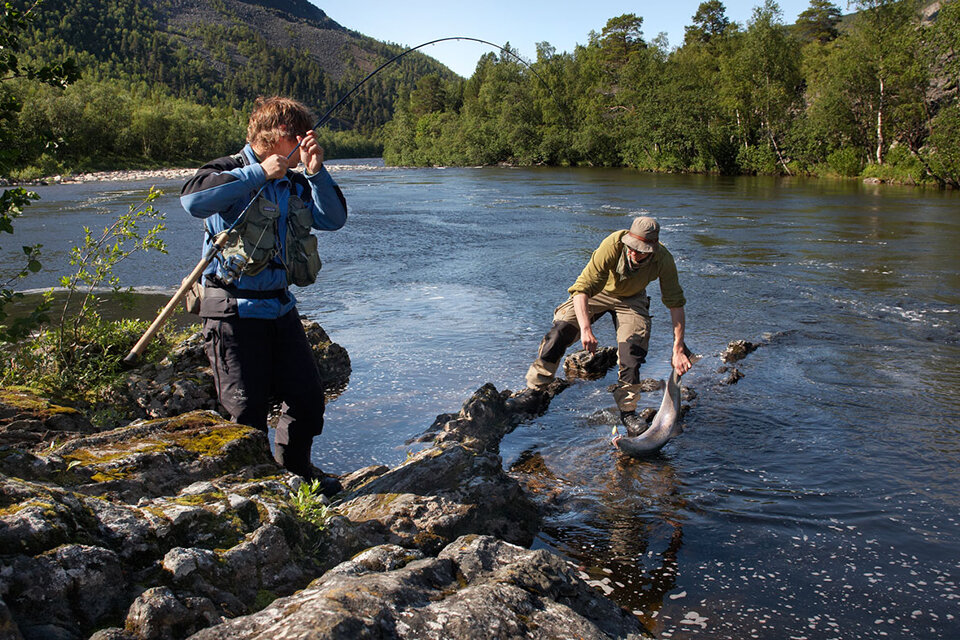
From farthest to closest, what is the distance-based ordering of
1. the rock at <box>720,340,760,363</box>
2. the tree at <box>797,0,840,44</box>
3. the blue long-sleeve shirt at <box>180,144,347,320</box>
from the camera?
the tree at <box>797,0,840,44</box> < the rock at <box>720,340,760,363</box> < the blue long-sleeve shirt at <box>180,144,347,320</box>

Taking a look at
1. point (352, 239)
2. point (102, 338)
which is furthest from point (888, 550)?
point (352, 239)

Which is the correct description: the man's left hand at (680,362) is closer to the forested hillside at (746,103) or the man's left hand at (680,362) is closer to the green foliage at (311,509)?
the green foliage at (311,509)

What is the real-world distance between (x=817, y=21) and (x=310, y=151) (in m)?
101

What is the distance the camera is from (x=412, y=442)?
616 centimetres

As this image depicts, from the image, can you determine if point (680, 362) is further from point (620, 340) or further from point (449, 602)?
point (449, 602)

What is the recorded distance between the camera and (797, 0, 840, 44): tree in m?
85.4

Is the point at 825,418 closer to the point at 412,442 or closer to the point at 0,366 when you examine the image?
the point at 412,442

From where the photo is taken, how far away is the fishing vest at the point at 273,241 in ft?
12.8

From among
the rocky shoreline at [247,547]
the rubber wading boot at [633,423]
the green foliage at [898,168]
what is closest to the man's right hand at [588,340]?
the rubber wading boot at [633,423]

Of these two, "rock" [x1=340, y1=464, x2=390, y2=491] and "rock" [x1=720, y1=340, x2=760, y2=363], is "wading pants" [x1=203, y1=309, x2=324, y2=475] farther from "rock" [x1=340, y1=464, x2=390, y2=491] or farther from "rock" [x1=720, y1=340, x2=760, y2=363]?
"rock" [x1=720, y1=340, x2=760, y2=363]

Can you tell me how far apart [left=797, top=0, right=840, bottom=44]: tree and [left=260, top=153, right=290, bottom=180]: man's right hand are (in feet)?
319

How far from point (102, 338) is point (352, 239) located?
13.8m

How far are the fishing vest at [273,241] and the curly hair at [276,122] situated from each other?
0.36m

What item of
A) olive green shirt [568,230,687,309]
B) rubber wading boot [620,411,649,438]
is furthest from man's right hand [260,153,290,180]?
rubber wading boot [620,411,649,438]
